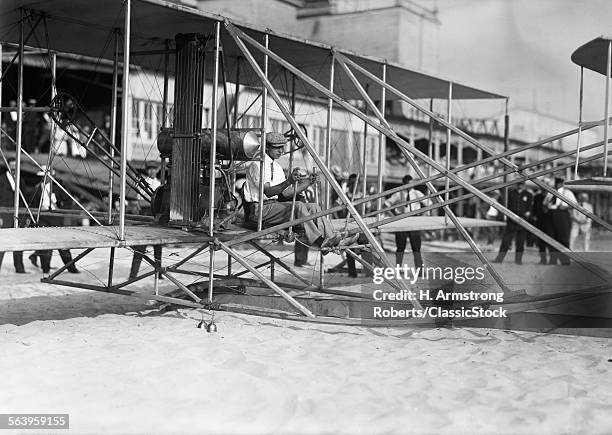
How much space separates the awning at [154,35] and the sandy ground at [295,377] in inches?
132

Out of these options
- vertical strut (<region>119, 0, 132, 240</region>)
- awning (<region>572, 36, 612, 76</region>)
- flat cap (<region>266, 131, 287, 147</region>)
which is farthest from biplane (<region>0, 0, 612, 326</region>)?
awning (<region>572, 36, 612, 76</region>)

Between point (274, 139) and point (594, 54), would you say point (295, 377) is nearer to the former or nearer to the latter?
point (274, 139)

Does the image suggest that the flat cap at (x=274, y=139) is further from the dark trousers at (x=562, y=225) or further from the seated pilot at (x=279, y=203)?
the dark trousers at (x=562, y=225)

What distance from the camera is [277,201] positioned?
29.2 feet

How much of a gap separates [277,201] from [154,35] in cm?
250

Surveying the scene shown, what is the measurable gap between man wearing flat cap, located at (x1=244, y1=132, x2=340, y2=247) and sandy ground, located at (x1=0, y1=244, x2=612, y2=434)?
105cm

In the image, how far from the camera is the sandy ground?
4.85 metres

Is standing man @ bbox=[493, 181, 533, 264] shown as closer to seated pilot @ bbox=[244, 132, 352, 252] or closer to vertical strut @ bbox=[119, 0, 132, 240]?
seated pilot @ bbox=[244, 132, 352, 252]

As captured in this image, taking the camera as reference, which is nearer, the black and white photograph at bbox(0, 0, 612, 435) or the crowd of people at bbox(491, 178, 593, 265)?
the black and white photograph at bbox(0, 0, 612, 435)

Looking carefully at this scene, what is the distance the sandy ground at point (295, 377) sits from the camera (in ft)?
15.9

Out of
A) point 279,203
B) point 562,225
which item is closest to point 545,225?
point 562,225

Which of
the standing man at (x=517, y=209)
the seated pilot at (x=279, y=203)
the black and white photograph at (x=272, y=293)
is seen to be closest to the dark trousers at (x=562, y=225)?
the standing man at (x=517, y=209)

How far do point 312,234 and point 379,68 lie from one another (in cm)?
344

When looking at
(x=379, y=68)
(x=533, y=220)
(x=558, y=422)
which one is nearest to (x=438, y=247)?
(x=533, y=220)
